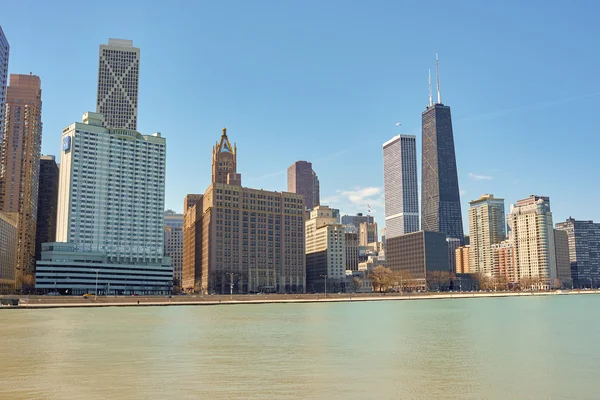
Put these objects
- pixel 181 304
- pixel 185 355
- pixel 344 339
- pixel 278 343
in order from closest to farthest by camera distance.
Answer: pixel 185 355 → pixel 278 343 → pixel 344 339 → pixel 181 304

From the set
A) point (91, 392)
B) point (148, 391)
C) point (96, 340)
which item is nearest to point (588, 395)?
point (148, 391)

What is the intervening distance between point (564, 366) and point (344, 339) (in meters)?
26.9

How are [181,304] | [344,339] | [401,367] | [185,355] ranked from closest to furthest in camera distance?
1. [401,367]
2. [185,355]
3. [344,339]
4. [181,304]

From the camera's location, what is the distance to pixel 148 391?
36.4m

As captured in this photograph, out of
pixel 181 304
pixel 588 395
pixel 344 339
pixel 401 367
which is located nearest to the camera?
pixel 588 395

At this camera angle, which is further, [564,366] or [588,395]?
[564,366]

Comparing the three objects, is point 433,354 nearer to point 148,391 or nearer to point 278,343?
point 278,343

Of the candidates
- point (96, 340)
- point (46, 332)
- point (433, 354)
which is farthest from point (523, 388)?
point (46, 332)

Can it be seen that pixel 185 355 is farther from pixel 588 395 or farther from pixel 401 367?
pixel 588 395

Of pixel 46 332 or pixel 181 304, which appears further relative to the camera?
pixel 181 304

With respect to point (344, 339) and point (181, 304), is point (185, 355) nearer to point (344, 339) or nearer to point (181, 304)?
point (344, 339)

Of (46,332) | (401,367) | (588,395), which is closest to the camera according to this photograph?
(588,395)

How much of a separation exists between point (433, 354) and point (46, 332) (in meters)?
51.8

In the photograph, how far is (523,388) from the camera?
38406 mm
